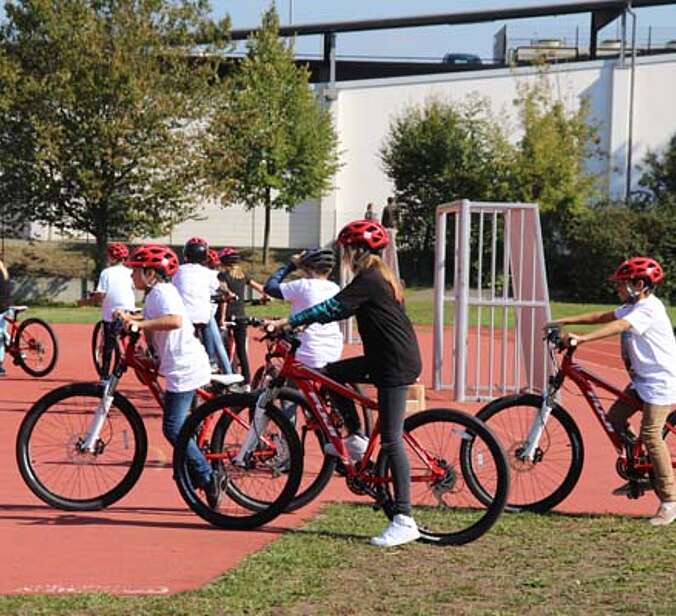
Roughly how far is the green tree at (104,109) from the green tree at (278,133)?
2.81 meters

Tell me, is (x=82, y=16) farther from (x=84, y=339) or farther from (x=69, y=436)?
(x=69, y=436)

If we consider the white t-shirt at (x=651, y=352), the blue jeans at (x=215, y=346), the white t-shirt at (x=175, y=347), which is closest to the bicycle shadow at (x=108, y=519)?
the white t-shirt at (x=175, y=347)

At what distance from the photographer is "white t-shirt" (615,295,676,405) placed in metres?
8.46

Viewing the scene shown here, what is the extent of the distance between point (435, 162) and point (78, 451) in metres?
38.1

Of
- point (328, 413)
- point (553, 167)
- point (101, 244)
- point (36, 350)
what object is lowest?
A: point (36, 350)

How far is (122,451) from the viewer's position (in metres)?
8.62

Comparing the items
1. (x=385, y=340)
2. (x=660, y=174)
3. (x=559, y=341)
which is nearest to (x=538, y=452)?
(x=559, y=341)

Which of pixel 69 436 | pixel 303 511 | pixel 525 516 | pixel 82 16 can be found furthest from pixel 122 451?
pixel 82 16

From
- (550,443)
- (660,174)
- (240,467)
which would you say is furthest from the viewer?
(660,174)

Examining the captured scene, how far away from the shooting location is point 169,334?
8.57 metres

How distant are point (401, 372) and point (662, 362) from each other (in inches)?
71.3

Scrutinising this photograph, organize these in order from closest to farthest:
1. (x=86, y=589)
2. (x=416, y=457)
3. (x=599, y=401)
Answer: (x=86, y=589) → (x=416, y=457) → (x=599, y=401)

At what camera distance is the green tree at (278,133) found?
143 feet

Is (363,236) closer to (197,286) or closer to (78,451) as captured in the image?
(78,451)
